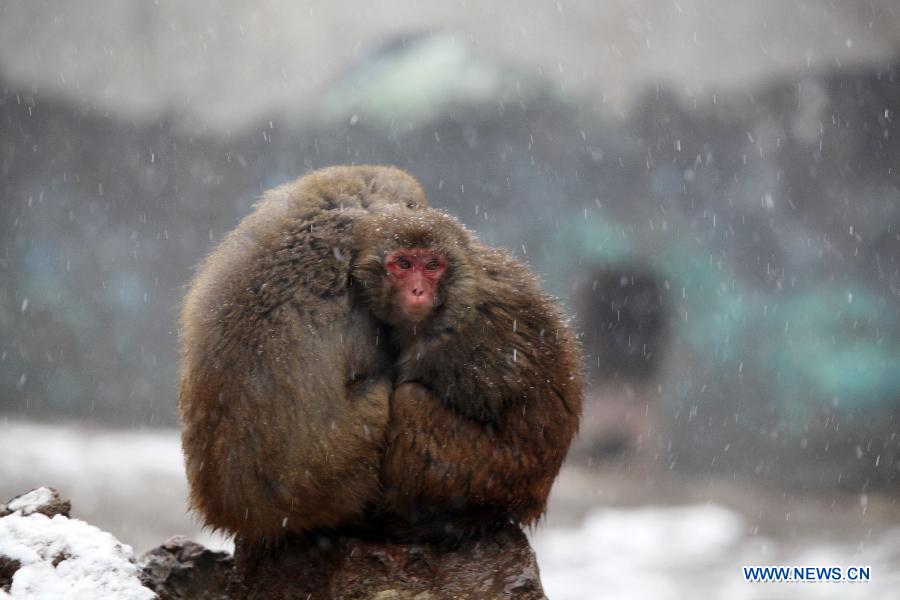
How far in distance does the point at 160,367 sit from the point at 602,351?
4.40 meters

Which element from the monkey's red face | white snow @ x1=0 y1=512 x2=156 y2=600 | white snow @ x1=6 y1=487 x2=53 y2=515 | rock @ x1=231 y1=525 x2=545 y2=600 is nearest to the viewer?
white snow @ x1=0 y1=512 x2=156 y2=600

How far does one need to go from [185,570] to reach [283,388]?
4.08ft

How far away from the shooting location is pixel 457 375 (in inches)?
179

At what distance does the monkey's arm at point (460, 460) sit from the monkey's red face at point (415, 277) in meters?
0.37

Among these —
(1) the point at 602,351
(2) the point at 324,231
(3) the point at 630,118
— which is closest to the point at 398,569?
(2) the point at 324,231

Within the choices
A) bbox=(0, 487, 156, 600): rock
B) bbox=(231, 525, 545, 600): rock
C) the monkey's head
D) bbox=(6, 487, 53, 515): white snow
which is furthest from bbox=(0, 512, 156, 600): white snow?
the monkey's head

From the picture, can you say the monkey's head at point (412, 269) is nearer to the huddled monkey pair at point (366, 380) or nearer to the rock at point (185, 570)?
the huddled monkey pair at point (366, 380)

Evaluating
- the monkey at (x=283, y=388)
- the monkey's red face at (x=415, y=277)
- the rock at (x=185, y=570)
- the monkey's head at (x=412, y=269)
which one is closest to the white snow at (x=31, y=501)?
the rock at (x=185, y=570)

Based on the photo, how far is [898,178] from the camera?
10.5 m

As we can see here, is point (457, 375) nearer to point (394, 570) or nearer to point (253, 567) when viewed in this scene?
point (394, 570)

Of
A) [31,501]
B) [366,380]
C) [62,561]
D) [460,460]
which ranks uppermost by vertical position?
[366,380]

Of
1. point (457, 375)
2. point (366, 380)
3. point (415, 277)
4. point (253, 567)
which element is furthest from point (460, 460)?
point (253, 567)

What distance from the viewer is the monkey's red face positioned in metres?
4.42

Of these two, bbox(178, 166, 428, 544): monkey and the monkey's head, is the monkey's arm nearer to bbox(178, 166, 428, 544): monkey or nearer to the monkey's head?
bbox(178, 166, 428, 544): monkey
